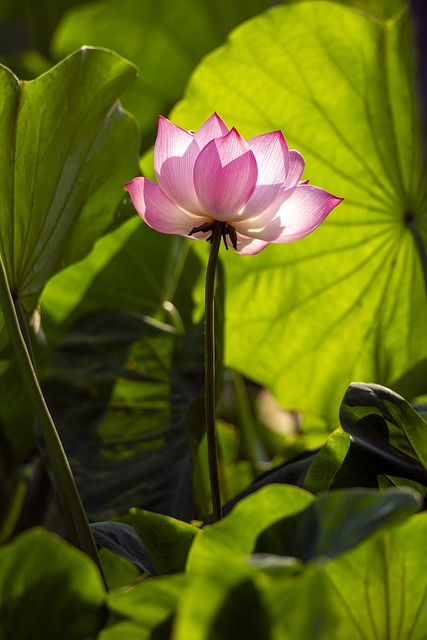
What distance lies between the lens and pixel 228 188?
459 millimetres

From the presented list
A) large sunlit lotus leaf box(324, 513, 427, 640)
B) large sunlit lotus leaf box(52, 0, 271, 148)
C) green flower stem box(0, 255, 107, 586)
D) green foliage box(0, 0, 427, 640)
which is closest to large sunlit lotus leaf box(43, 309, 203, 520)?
green foliage box(0, 0, 427, 640)

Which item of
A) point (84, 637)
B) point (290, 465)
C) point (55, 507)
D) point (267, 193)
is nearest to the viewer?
point (84, 637)

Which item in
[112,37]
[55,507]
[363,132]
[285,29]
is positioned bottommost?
[55,507]

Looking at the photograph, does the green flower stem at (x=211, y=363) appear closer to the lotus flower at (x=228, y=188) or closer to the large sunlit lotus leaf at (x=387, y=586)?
the lotus flower at (x=228, y=188)

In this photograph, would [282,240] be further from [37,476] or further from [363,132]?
[37,476]

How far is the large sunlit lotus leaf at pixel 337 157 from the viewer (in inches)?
34.0

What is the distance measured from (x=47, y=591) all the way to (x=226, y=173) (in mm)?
233

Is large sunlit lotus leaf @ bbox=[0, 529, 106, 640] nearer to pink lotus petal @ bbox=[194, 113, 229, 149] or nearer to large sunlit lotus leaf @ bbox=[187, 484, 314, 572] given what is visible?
large sunlit lotus leaf @ bbox=[187, 484, 314, 572]

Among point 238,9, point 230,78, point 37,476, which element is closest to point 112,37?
point 238,9

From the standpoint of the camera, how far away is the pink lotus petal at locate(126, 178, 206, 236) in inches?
19.0

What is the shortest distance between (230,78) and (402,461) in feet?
1.71

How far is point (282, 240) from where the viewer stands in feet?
1.62

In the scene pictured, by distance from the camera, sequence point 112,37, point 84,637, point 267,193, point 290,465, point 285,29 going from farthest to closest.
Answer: point 112,37 < point 285,29 < point 290,465 < point 267,193 < point 84,637

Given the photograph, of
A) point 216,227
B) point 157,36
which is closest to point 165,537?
point 216,227
